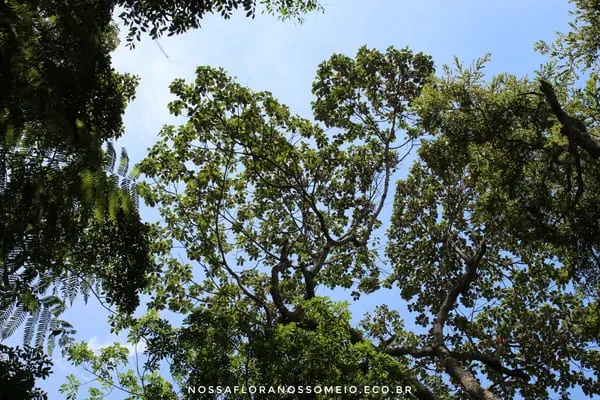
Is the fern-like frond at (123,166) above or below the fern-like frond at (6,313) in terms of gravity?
above

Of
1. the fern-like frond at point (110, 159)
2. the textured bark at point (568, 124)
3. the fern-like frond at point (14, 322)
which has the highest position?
the textured bark at point (568, 124)

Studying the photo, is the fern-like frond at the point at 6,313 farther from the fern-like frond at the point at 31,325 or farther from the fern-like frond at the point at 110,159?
the fern-like frond at the point at 110,159

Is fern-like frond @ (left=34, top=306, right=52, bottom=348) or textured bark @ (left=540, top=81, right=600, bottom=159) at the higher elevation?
textured bark @ (left=540, top=81, right=600, bottom=159)

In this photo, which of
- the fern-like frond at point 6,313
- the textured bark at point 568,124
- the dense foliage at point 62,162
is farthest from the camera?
the textured bark at point 568,124

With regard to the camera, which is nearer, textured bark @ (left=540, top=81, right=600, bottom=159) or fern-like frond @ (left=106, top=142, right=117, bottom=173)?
fern-like frond @ (left=106, top=142, right=117, bottom=173)

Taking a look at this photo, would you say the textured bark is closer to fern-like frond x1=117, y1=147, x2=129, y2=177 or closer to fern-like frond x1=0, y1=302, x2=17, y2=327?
fern-like frond x1=117, y1=147, x2=129, y2=177

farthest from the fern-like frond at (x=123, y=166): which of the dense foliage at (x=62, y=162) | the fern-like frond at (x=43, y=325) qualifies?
the fern-like frond at (x=43, y=325)

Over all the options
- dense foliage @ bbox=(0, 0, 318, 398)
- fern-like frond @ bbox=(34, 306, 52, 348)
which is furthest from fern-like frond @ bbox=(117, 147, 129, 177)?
fern-like frond @ bbox=(34, 306, 52, 348)

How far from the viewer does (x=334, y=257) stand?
41.3 feet

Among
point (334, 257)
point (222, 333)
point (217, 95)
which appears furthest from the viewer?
point (334, 257)

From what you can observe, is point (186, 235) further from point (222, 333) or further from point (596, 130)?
point (596, 130)

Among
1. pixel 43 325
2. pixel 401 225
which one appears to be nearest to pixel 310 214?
pixel 401 225

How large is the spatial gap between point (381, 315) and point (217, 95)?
6797mm

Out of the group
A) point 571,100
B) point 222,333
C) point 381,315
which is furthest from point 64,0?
point 381,315
